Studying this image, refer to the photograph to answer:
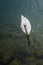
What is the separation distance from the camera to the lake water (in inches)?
54.0

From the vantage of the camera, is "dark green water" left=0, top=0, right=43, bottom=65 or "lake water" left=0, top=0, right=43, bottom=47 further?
"lake water" left=0, top=0, right=43, bottom=47

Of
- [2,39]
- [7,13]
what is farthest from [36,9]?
[2,39]

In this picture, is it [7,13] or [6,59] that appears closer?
[6,59]

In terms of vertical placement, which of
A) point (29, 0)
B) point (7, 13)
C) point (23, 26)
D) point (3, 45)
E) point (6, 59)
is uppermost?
point (29, 0)

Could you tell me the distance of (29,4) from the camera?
1530mm

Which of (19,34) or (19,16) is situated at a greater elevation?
(19,16)

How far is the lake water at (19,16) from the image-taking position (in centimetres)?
137

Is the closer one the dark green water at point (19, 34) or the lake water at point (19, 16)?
the dark green water at point (19, 34)

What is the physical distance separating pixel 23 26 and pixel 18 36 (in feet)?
0.49

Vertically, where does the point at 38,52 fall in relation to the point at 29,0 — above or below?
below

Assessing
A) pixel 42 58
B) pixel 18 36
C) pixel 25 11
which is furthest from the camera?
pixel 25 11

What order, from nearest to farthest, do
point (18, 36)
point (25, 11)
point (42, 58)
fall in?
point (42, 58) < point (18, 36) < point (25, 11)

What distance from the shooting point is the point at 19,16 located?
4.78ft

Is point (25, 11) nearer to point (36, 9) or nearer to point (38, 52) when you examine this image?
point (36, 9)
